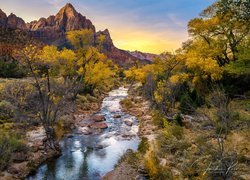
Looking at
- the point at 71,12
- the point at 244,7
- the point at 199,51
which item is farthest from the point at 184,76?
the point at 71,12

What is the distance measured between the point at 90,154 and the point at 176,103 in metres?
15.8

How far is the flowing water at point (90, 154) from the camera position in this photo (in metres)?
16.8

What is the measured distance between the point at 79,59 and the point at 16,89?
14.3 metres

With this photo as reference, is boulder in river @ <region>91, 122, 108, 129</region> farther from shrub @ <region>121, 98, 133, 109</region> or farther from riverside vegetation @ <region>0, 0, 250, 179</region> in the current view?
shrub @ <region>121, 98, 133, 109</region>

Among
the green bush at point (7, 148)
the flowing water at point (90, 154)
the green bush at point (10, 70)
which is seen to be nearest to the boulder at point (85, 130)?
the flowing water at point (90, 154)

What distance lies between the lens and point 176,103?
33.6 metres

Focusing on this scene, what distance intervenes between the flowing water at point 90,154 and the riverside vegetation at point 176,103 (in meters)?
1.15

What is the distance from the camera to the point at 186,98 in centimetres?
2969

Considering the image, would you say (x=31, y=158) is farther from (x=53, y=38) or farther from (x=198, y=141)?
(x=53, y=38)

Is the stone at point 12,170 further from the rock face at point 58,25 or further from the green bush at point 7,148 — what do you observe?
the rock face at point 58,25

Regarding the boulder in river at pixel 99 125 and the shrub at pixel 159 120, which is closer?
the shrub at pixel 159 120

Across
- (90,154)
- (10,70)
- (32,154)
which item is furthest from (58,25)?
(32,154)

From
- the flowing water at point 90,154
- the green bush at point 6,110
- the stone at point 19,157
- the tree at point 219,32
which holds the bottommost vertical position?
the flowing water at point 90,154

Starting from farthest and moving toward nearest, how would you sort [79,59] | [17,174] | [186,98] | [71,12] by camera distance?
[71,12], [79,59], [186,98], [17,174]
